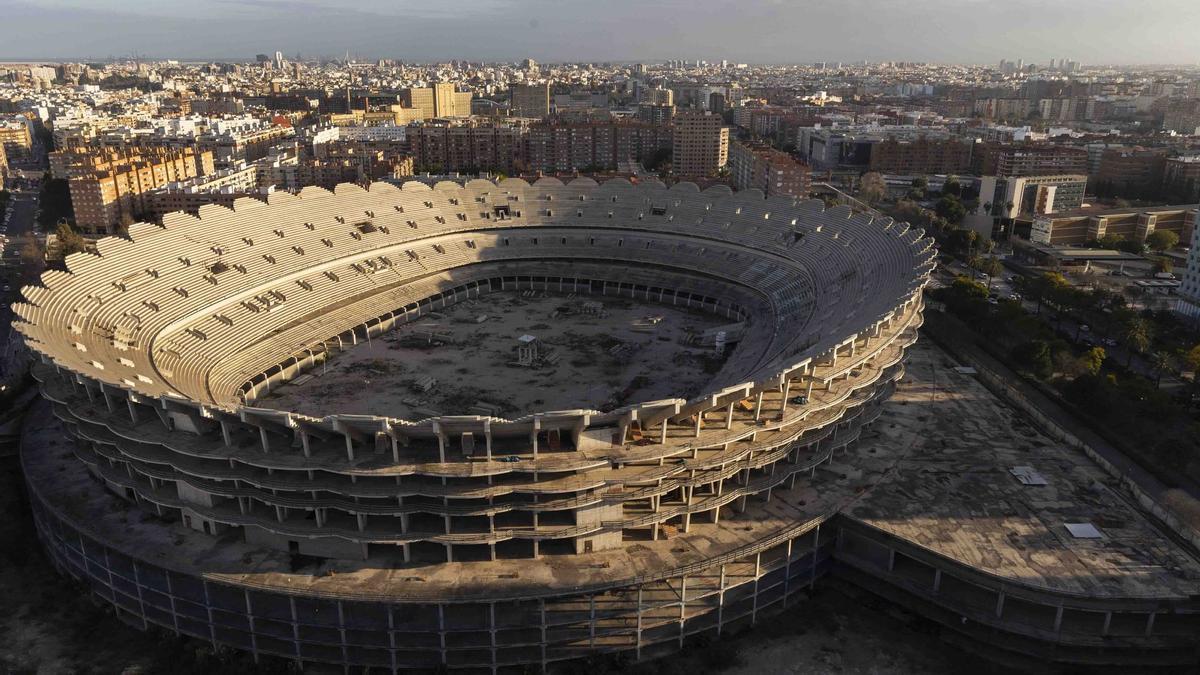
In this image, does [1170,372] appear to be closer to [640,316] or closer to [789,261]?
[789,261]

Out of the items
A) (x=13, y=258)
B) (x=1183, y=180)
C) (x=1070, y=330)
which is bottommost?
(x=1070, y=330)

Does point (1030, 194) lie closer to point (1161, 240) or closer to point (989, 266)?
point (1161, 240)

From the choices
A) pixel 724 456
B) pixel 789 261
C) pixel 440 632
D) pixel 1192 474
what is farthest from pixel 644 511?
pixel 789 261

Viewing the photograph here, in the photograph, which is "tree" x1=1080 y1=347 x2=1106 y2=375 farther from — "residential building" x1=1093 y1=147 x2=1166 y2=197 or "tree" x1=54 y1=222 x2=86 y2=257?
"tree" x1=54 y1=222 x2=86 y2=257

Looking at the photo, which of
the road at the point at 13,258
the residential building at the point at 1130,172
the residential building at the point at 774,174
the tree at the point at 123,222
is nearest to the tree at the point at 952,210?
the residential building at the point at 774,174

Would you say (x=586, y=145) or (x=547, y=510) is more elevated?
(x=586, y=145)

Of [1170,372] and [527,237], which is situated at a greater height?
[527,237]

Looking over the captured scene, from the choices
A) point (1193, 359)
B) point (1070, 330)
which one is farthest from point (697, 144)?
point (1193, 359)
